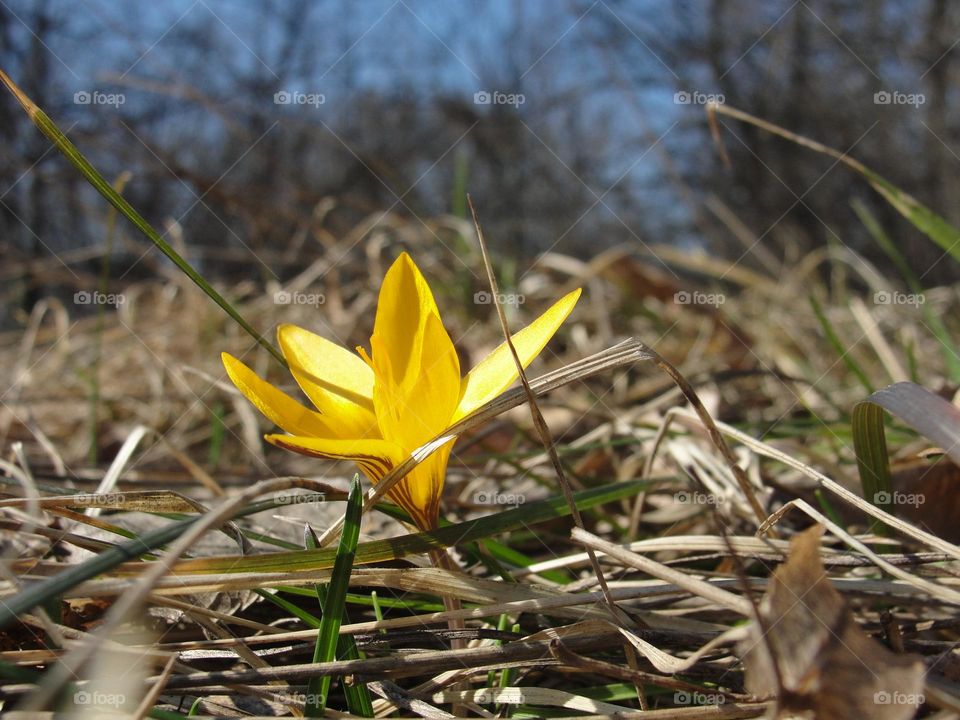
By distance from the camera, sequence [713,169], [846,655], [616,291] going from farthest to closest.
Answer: [713,169], [616,291], [846,655]

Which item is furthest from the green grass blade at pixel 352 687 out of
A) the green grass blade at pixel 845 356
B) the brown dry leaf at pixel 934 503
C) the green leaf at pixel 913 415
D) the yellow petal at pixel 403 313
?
the green grass blade at pixel 845 356

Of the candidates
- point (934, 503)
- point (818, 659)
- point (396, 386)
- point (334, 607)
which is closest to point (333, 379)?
point (396, 386)

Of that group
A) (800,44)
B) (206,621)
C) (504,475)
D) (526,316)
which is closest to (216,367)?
(526,316)

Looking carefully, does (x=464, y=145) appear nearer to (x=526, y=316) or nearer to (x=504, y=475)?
(x=526, y=316)

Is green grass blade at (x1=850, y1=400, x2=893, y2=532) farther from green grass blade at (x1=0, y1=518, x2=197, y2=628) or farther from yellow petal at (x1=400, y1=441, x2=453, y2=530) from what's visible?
green grass blade at (x1=0, y1=518, x2=197, y2=628)

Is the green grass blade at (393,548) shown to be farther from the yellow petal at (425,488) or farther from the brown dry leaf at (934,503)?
the brown dry leaf at (934,503)

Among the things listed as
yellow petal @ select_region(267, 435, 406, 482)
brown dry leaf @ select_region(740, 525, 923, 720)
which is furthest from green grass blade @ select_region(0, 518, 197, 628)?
brown dry leaf @ select_region(740, 525, 923, 720)
